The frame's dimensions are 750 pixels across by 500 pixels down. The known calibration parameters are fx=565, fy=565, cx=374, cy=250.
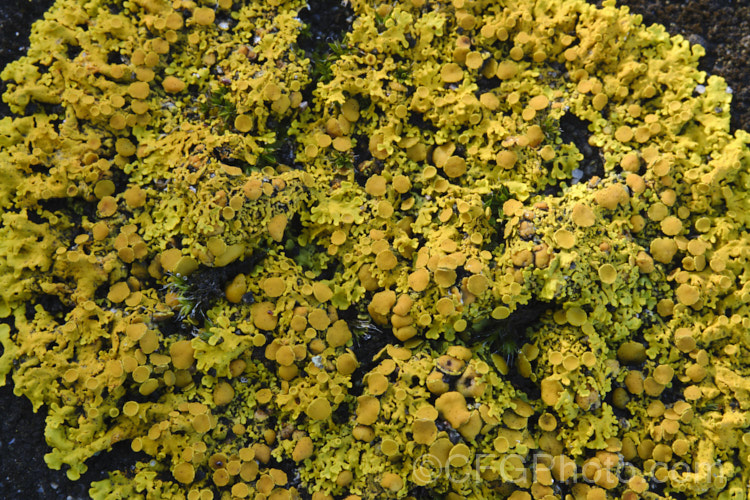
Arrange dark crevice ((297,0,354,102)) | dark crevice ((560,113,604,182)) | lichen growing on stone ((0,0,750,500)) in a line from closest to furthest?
lichen growing on stone ((0,0,750,500))
dark crevice ((560,113,604,182))
dark crevice ((297,0,354,102))

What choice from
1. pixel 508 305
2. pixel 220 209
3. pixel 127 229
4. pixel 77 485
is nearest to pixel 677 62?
pixel 508 305

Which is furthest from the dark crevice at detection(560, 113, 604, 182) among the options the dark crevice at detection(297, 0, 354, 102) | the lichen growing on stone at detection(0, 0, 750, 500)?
the dark crevice at detection(297, 0, 354, 102)

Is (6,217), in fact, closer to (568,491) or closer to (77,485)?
(77,485)

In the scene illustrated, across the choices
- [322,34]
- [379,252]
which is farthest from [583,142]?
[322,34]

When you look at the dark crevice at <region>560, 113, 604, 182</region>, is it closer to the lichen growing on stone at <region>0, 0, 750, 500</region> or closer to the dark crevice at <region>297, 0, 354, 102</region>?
the lichen growing on stone at <region>0, 0, 750, 500</region>

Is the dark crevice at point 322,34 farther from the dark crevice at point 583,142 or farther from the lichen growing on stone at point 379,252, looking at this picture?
the dark crevice at point 583,142

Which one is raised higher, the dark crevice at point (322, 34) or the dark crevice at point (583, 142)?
the dark crevice at point (322, 34)

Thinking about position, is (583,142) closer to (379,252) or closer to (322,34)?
(379,252)

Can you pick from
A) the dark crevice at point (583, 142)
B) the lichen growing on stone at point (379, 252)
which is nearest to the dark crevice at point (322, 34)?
the lichen growing on stone at point (379, 252)

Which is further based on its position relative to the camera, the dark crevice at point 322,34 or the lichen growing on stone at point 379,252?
the dark crevice at point 322,34
